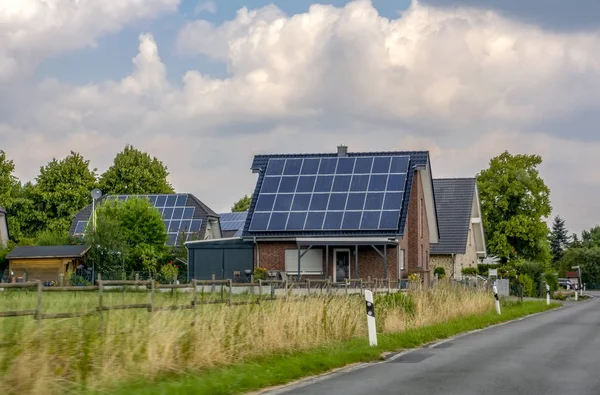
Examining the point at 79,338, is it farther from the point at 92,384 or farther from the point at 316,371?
the point at 316,371

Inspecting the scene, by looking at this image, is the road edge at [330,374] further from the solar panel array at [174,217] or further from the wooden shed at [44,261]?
the solar panel array at [174,217]

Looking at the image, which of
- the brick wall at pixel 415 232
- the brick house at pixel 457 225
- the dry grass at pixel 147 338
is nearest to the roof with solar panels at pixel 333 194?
the brick wall at pixel 415 232

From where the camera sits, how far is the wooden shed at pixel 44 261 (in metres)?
58.9

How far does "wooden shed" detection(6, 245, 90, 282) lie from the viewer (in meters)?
58.9

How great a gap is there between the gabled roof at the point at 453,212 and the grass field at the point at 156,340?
139 feet

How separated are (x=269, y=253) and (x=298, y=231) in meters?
2.06

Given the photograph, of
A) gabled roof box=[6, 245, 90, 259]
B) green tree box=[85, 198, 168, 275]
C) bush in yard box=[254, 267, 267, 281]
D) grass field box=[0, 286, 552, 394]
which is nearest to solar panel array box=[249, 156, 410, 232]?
bush in yard box=[254, 267, 267, 281]

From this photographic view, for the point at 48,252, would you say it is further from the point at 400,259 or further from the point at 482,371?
the point at 482,371

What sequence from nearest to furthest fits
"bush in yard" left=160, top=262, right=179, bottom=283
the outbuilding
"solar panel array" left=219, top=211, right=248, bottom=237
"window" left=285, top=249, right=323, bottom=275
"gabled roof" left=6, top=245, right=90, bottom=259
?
"window" left=285, top=249, right=323, bottom=275 → the outbuilding → "bush in yard" left=160, top=262, right=179, bottom=283 → "gabled roof" left=6, top=245, right=90, bottom=259 → "solar panel array" left=219, top=211, right=248, bottom=237

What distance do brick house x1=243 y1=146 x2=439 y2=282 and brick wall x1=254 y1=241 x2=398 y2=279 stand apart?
0.05 m

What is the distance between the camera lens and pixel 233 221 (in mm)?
96500

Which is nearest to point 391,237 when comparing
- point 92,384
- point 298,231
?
point 298,231

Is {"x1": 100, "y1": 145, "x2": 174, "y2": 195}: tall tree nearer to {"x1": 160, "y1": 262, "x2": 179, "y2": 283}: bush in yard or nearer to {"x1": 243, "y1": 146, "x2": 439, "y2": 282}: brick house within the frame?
{"x1": 160, "y1": 262, "x2": 179, "y2": 283}: bush in yard

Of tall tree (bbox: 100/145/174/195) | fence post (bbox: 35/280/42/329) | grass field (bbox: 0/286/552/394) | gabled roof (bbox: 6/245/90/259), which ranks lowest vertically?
grass field (bbox: 0/286/552/394)
